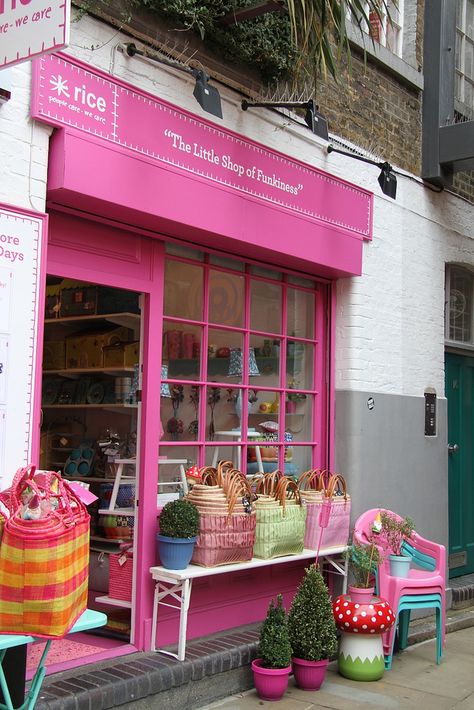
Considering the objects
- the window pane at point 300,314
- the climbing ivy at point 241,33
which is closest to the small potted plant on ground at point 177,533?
the window pane at point 300,314

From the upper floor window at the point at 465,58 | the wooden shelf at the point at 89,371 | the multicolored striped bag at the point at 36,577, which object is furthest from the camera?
the upper floor window at the point at 465,58

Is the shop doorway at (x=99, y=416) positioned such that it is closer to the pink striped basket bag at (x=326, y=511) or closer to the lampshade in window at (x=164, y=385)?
the lampshade in window at (x=164, y=385)

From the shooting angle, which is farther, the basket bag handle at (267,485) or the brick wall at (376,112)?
the brick wall at (376,112)

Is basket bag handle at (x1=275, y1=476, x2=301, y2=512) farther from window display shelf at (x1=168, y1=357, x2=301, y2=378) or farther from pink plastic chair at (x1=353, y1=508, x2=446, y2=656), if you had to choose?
window display shelf at (x1=168, y1=357, x2=301, y2=378)

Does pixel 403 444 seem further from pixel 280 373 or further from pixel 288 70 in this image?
pixel 288 70

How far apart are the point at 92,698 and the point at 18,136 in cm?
292

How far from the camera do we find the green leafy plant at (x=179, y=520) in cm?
509

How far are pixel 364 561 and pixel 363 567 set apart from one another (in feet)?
0.13

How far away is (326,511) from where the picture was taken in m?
Answer: 6.14

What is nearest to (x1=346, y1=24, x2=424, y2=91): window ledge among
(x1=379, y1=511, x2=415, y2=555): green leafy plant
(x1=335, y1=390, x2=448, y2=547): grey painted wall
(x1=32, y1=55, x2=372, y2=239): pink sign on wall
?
(x1=32, y1=55, x2=372, y2=239): pink sign on wall

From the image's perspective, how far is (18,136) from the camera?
4324 millimetres

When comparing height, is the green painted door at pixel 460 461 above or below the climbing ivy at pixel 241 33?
below

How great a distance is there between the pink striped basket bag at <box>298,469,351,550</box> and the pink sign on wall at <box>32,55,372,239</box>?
1989 millimetres

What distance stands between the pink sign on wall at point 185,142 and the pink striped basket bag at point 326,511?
1.99m
